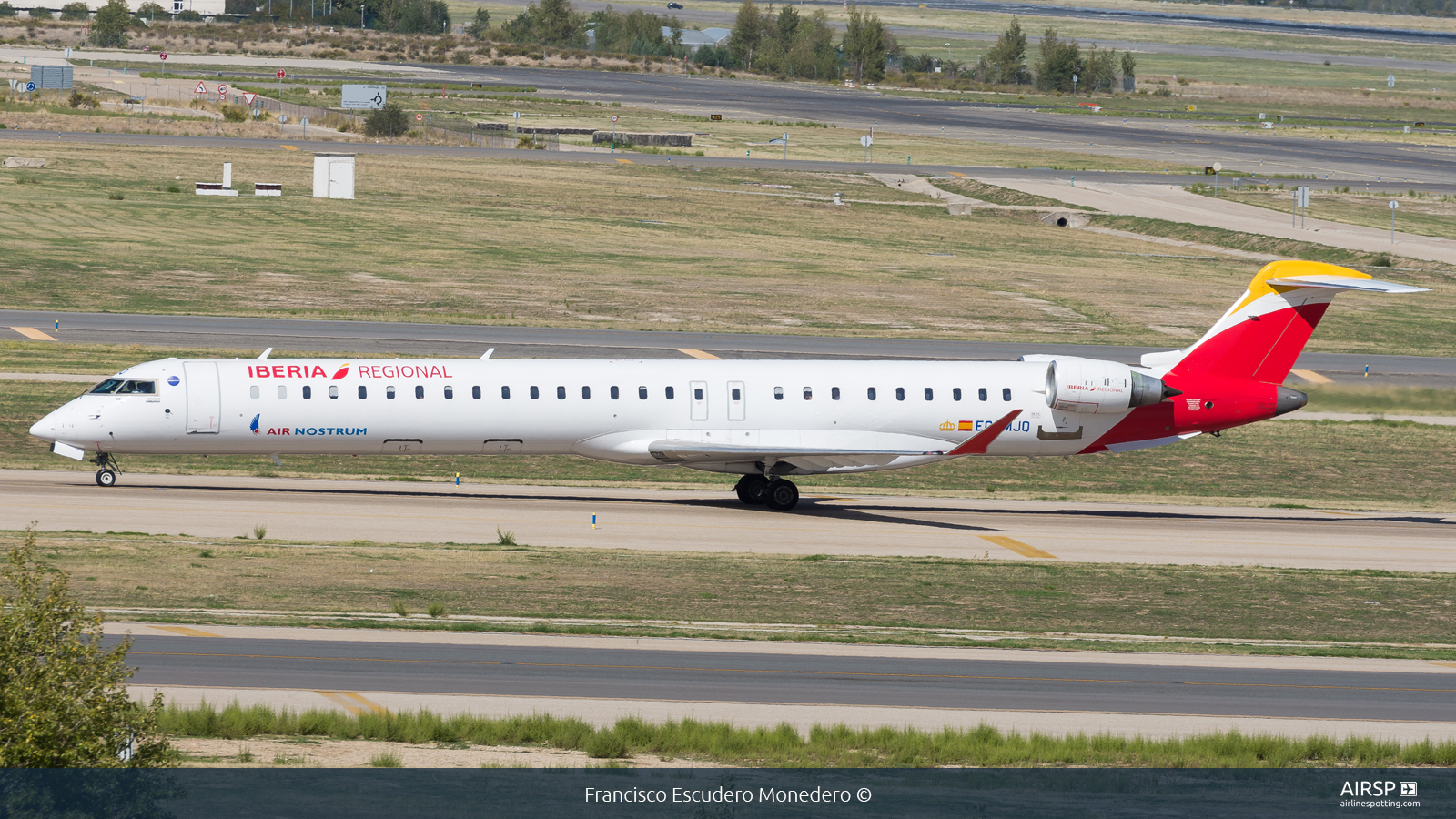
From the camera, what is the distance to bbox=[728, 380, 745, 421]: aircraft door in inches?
1483

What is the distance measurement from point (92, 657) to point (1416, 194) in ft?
347

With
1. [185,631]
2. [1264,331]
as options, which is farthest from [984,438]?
[185,631]

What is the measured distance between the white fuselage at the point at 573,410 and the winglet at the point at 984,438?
31 cm

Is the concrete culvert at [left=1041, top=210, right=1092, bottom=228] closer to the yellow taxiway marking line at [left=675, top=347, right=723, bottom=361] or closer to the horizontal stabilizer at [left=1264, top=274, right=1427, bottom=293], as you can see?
the yellow taxiway marking line at [left=675, top=347, right=723, bottom=361]

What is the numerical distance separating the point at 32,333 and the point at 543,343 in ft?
58.1

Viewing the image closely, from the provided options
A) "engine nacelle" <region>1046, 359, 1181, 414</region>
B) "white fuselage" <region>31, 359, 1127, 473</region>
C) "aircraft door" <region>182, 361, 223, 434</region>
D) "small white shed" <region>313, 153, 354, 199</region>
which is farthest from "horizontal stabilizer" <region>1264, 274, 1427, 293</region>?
"small white shed" <region>313, 153, 354, 199</region>

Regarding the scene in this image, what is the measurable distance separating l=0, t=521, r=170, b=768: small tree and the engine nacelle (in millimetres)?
26977

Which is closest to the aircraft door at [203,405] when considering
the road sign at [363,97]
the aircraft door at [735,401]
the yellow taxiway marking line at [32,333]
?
the aircraft door at [735,401]

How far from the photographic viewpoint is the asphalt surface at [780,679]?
2289 centimetres

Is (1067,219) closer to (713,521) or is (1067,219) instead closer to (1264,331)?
(1264,331)

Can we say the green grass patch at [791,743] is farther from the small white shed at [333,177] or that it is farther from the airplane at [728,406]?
the small white shed at [333,177]

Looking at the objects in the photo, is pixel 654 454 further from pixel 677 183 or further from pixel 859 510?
pixel 677 183

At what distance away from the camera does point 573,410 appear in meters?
36.8

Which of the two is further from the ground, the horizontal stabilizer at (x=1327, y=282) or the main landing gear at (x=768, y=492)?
the horizontal stabilizer at (x=1327, y=282)
